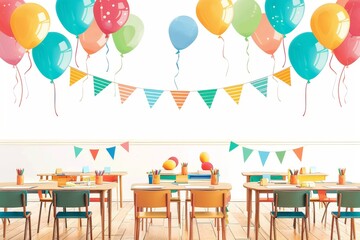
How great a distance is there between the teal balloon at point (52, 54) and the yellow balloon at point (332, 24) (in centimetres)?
285

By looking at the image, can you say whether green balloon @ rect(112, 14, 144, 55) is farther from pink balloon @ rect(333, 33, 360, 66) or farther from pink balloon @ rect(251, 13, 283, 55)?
pink balloon @ rect(333, 33, 360, 66)

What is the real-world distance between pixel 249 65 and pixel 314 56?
349 cm

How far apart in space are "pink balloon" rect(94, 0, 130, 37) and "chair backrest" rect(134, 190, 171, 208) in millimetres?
1822

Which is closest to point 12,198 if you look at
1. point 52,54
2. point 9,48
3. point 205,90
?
point 52,54

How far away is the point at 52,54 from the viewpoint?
579cm

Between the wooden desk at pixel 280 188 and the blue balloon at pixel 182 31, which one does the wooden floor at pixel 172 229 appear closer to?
the wooden desk at pixel 280 188

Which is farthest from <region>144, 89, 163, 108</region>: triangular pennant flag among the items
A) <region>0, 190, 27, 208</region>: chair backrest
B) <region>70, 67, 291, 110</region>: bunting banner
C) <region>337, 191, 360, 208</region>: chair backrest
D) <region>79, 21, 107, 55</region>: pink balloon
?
<region>337, 191, 360, 208</region>: chair backrest

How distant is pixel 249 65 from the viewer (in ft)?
30.3

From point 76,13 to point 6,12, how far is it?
0.77 meters

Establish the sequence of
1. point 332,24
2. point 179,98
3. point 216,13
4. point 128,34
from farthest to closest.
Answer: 1. point 179,98
2. point 128,34
3. point 216,13
4. point 332,24

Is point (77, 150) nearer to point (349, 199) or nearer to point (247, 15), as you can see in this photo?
point (247, 15)

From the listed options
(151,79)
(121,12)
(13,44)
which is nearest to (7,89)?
(151,79)

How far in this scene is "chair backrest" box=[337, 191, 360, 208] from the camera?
5469 mm

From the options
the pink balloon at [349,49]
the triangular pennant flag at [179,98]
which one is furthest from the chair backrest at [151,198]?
the pink balloon at [349,49]
